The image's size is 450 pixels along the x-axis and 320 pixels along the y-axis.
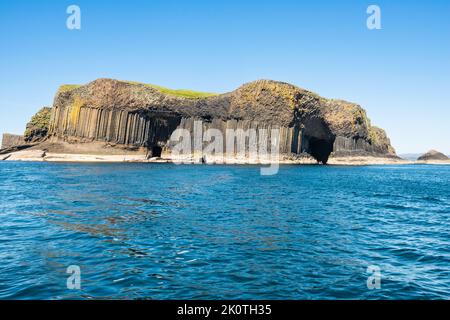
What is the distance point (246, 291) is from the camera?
432 inches

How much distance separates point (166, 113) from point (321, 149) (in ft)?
223

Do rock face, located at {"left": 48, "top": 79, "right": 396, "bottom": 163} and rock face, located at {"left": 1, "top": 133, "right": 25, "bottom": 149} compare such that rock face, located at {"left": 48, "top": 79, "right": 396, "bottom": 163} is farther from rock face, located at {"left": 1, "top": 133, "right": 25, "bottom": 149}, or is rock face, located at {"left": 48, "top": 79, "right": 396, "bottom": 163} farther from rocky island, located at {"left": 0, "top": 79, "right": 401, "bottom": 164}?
rock face, located at {"left": 1, "top": 133, "right": 25, "bottom": 149}

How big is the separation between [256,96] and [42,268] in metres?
116

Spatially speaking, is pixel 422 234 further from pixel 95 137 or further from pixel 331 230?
pixel 95 137

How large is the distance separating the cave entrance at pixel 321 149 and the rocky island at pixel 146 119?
23.1 feet

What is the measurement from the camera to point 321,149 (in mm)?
145750

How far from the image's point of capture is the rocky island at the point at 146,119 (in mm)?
114000

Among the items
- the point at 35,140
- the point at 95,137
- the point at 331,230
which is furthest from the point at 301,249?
the point at 35,140

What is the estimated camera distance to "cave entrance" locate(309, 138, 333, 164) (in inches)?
5664

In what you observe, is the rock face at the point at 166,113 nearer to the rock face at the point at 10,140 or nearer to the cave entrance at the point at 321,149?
the cave entrance at the point at 321,149

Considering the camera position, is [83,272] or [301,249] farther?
[301,249]

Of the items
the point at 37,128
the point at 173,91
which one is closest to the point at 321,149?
the point at 173,91

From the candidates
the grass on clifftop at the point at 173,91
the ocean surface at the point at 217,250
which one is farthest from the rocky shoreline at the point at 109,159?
the ocean surface at the point at 217,250

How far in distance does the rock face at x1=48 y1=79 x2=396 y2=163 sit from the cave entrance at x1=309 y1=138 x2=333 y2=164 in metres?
7.27
